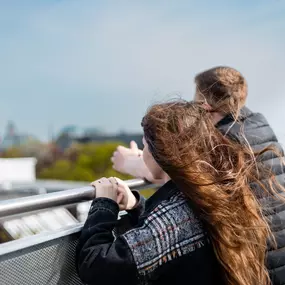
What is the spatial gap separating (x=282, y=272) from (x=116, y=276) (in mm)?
917

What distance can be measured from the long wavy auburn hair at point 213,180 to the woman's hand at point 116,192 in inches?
8.3

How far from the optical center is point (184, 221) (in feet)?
5.75

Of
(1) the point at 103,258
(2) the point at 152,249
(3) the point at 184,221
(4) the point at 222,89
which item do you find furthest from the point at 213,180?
(4) the point at 222,89

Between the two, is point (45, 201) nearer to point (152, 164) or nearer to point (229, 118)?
point (152, 164)

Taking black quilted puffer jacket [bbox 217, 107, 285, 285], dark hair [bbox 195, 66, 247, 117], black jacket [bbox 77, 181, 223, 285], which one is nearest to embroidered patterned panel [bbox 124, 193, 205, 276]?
black jacket [bbox 77, 181, 223, 285]

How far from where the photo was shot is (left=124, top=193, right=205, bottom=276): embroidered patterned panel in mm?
1663

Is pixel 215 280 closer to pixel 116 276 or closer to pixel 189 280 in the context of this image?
pixel 189 280

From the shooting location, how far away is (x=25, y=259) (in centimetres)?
165

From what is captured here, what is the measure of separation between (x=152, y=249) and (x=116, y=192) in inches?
14.3

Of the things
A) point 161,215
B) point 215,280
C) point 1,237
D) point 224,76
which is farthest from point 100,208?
point 1,237

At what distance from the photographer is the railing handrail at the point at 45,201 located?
165cm

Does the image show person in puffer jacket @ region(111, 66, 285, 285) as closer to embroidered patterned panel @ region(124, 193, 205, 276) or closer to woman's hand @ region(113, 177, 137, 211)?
woman's hand @ region(113, 177, 137, 211)

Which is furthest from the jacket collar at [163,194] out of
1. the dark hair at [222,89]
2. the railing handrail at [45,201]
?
the dark hair at [222,89]

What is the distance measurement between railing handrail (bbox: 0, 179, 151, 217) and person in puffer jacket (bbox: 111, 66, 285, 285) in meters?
0.34
